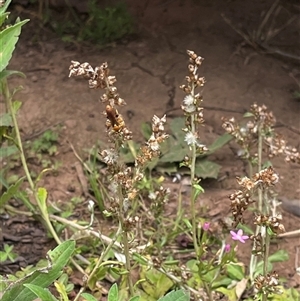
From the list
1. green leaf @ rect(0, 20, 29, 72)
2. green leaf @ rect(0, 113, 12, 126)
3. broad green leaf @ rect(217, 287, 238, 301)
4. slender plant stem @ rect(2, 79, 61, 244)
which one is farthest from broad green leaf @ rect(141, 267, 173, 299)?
green leaf @ rect(0, 20, 29, 72)

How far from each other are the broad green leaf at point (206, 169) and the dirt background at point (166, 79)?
5 centimetres

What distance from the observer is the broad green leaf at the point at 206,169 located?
2173 mm

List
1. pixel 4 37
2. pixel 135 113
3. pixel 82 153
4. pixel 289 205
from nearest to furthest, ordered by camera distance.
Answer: pixel 4 37 → pixel 289 205 → pixel 82 153 → pixel 135 113

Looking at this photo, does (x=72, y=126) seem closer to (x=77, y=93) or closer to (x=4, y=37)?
(x=77, y=93)

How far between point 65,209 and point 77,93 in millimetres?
669

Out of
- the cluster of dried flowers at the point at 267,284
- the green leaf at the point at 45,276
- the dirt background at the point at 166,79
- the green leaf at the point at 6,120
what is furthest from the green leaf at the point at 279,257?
the green leaf at the point at 6,120

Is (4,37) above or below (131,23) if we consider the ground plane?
above

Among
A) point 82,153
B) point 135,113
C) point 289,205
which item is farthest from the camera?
point 135,113

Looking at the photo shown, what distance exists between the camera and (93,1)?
2926mm

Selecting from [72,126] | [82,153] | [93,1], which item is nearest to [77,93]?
[72,126]

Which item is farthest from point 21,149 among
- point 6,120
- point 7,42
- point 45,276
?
point 45,276

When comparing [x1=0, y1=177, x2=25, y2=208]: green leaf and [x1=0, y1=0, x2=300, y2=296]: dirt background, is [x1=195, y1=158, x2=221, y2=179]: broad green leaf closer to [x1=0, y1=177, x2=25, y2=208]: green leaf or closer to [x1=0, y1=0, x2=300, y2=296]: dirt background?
[x1=0, y1=0, x2=300, y2=296]: dirt background

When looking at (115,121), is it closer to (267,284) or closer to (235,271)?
(267,284)

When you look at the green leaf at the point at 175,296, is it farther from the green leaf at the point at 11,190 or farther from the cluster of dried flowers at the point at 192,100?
the green leaf at the point at 11,190
